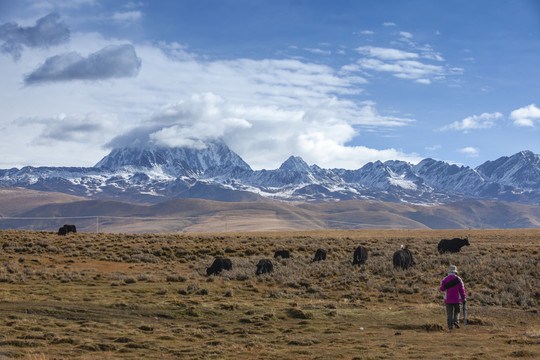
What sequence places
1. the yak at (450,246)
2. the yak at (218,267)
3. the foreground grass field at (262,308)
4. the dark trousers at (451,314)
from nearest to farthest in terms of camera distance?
the foreground grass field at (262,308)
the dark trousers at (451,314)
the yak at (218,267)
the yak at (450,246)

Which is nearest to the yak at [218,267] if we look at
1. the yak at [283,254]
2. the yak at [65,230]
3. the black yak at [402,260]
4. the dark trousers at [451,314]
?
the yak at [283,254]

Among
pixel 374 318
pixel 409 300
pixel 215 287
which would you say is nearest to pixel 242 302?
pixel 215 287

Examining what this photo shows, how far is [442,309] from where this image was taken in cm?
2203

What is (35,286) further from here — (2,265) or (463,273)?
(463,273)

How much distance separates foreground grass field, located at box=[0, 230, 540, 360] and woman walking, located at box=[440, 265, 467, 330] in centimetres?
55

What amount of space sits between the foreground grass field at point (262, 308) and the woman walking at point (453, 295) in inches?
21.7

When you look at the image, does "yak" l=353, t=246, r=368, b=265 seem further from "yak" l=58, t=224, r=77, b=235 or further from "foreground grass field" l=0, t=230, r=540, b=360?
"yak" l=58, t=224, r=77, b=235

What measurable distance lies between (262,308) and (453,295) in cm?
839

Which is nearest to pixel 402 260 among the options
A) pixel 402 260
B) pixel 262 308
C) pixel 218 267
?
pixel 402 260

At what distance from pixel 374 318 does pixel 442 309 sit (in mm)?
3555

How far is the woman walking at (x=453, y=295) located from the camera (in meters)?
17.9

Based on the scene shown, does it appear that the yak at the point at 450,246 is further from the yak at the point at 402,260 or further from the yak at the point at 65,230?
the yak at the point at 65,230

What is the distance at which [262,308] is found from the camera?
73.7ft

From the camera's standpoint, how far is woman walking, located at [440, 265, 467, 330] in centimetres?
1788
